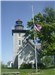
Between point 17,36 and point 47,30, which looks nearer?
point 47,30

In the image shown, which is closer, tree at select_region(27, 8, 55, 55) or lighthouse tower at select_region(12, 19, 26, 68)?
tree at select_region(27, 8, 55, 55)

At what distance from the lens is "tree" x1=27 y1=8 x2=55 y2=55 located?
14966mm

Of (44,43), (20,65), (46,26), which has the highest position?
(46,26)

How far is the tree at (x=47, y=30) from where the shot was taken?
49.1 feet

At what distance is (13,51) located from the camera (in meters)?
18.5

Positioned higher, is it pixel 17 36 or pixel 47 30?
pixel 17 36

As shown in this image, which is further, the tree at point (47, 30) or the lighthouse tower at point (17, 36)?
the lighthouse tower at point (17, 36)

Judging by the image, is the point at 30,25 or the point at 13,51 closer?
the point at 30,25

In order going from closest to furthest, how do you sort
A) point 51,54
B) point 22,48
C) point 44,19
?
1. point 51,54
2. point 44,19
3. point 22,48

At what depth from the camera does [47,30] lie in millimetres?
15375

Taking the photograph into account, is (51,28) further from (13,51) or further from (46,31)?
(13,51)

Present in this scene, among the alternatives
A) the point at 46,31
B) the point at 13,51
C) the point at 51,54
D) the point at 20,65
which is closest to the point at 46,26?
the point at 46,31

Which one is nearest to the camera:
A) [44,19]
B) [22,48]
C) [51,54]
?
[51,54]

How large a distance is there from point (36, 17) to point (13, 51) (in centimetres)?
380
